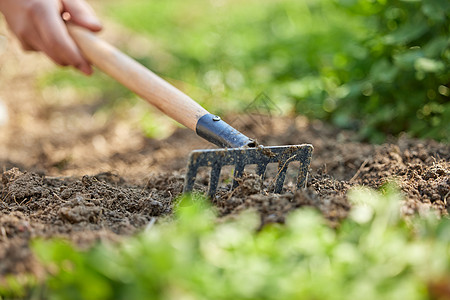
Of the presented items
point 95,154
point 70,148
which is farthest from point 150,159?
point 70,148

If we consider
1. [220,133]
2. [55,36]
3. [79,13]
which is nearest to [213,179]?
[220,133]

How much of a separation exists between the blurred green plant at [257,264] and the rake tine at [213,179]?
0.47 m

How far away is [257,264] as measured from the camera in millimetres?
1327

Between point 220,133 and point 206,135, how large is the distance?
10cm

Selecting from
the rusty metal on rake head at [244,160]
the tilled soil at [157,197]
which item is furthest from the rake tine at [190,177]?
the tilled soil at [157,197]

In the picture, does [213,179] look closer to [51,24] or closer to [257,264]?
[257,264]

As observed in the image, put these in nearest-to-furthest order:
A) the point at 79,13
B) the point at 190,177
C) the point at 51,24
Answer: the point at 190,177 < the point at 51,24 < the point at 79,13

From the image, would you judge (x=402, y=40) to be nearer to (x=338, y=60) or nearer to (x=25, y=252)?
(x=338, y=60)

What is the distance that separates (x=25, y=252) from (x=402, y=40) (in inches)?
105

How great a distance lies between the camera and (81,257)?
4.35ft

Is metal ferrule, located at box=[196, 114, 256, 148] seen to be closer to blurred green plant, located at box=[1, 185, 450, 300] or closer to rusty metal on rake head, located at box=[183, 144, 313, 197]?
rusty metal on rake head, located at box=[183, 144, 313, 197]

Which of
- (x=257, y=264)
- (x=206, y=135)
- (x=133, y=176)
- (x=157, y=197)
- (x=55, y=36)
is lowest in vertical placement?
(x=133, y=176)

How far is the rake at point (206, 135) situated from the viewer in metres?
1.95

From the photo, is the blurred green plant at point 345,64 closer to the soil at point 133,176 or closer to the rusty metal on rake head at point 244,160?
the soil at point 133,176
